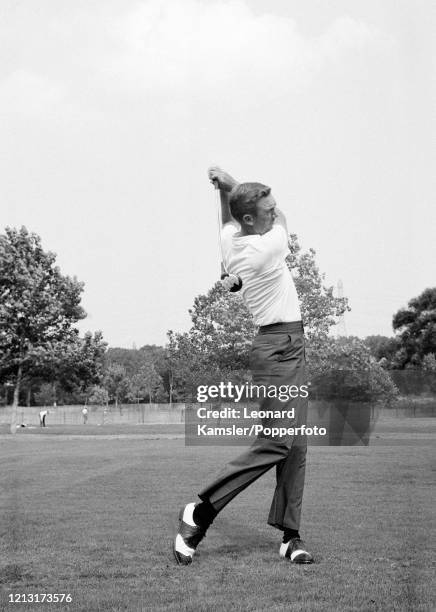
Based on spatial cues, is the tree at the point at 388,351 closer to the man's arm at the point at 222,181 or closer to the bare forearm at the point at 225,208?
the bare forearm at the point at 225,208

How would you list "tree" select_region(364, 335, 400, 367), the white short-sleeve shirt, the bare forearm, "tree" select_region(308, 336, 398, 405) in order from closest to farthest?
the white short-sleeve shirt < the bare forearm < "tree" select_region(308, 336, 398, 405) < "tree" select_region(364, 335, 400, 367)

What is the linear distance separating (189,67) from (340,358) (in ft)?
91.8

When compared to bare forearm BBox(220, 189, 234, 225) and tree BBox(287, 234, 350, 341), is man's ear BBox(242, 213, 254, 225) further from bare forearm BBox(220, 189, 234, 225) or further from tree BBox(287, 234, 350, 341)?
tree BBox(287, 234, 350, 341)

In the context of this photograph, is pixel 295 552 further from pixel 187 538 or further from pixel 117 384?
pixel 117 384

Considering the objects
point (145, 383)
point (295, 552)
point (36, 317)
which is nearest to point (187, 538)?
point (295, 552)

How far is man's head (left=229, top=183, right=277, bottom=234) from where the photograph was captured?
17.6 feet

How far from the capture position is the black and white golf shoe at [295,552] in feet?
16.6

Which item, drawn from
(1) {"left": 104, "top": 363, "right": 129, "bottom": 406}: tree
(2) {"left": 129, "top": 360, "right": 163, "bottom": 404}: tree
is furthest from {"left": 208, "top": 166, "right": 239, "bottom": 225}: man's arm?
(1) {"left": 104, "top": 363, "right": 129, "bottom": 406}: tree

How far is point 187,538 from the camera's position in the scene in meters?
5.19

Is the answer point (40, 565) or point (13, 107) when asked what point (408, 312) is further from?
point (40, 565)

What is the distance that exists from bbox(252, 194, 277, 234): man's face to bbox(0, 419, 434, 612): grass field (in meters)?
2.11

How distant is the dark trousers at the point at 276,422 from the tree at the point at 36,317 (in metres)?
43.4

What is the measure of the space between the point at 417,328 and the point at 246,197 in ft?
210

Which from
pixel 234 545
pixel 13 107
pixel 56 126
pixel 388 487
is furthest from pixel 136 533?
pixel 13 107
